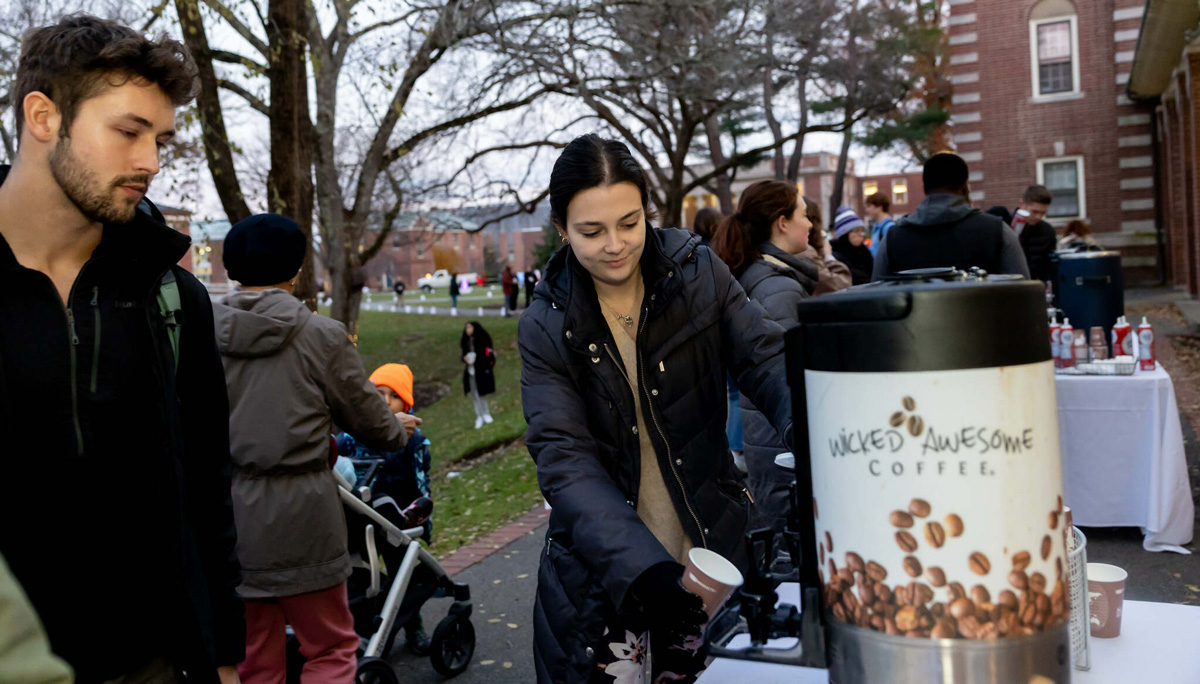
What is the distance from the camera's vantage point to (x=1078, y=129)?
24.3 metres

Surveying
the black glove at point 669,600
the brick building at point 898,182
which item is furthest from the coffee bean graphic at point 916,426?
the brick building at point 898,182

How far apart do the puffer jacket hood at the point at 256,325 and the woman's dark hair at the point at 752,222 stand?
1.76 meters

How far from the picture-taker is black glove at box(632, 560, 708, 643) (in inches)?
61.8

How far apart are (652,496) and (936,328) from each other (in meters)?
1.28

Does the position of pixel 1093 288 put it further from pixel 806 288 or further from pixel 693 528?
pixel 693 528

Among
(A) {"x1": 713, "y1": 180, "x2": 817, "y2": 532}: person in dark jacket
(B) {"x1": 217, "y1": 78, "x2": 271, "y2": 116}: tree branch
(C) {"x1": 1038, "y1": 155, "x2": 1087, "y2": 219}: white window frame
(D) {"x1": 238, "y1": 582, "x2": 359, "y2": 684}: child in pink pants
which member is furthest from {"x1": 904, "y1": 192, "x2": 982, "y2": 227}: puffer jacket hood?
(C) {"x1": 1038, "y1": 155, "x2": 1087, "y2": 219}: white window frame

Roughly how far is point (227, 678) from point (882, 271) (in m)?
4.61

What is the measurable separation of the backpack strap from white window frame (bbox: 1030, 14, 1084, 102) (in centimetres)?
2598

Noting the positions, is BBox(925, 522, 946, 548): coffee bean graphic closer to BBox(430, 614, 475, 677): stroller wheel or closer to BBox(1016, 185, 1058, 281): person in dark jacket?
BBox(430, 614, 475, 677): stroller wheel

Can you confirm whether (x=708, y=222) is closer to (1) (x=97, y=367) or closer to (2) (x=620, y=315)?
(2) (x=620, y=315)

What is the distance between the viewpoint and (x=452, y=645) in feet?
16.2

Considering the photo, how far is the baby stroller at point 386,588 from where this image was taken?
4379mm

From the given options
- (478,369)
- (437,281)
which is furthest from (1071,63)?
(437,281)

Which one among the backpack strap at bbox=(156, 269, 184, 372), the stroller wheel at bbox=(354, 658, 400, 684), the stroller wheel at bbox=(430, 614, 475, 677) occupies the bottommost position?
the stroller wheel at bbox=(430, 614, 475, 677)
